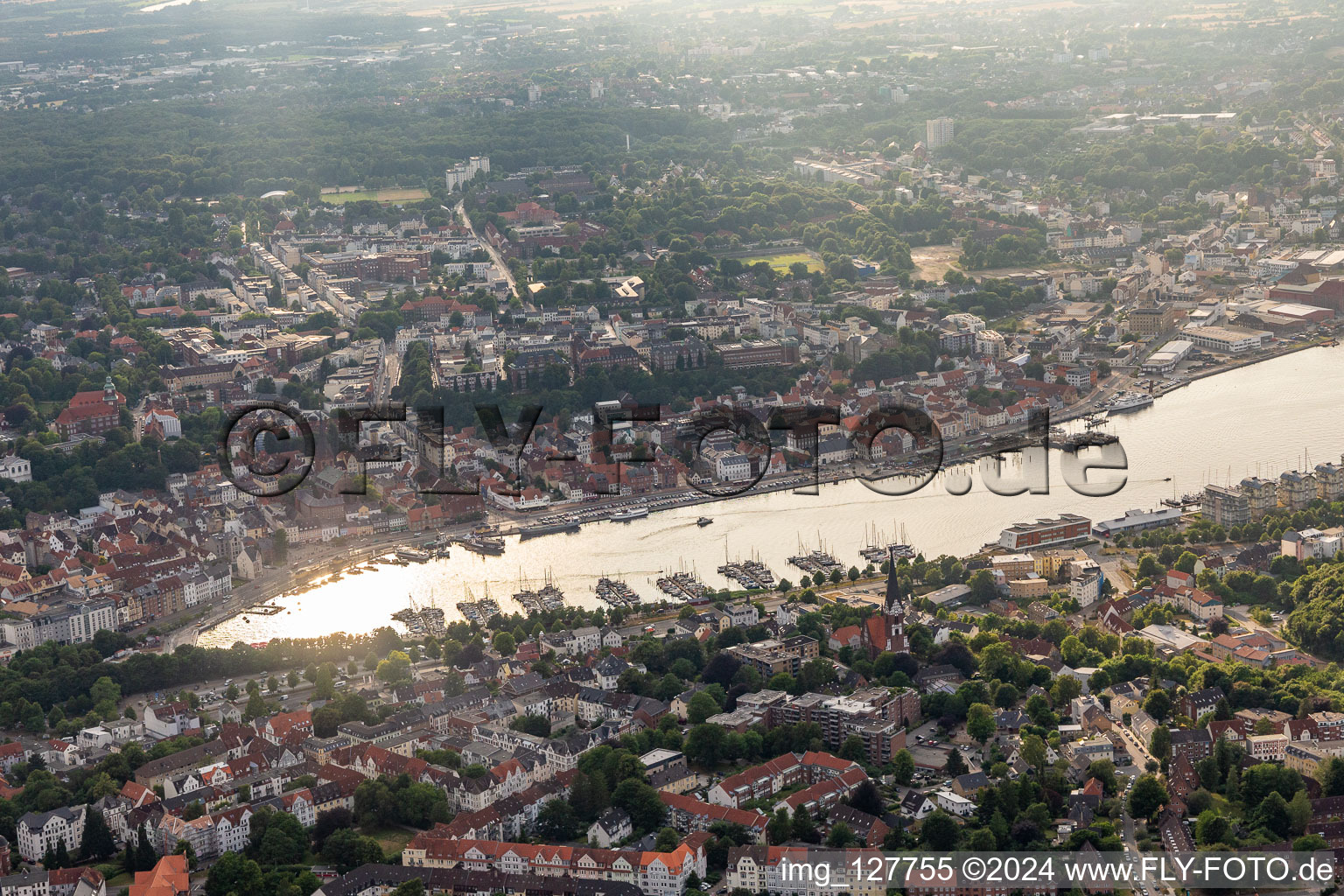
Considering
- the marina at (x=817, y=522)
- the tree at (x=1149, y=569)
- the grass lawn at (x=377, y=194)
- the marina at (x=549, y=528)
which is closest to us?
the tree at (x=1149, y=569)

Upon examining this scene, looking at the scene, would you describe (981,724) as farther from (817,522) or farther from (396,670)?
(817,522)

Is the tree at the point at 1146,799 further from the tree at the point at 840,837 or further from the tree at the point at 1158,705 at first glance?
the tree at the point at 840,837

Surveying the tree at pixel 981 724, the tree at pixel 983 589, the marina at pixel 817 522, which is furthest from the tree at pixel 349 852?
the tree at pixel 983 589

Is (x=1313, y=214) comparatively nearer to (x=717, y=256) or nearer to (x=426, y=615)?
(x=717, y=256)

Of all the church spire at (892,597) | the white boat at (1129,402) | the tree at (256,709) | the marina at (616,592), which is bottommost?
the white boat at (1129,402)

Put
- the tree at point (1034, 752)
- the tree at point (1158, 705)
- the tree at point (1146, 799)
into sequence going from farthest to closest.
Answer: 1. the tree at point (1158, 705)
2. the tree at point (1034, 752)
3. the tree at point (1146, 799)

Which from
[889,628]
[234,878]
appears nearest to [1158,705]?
[889,628]
